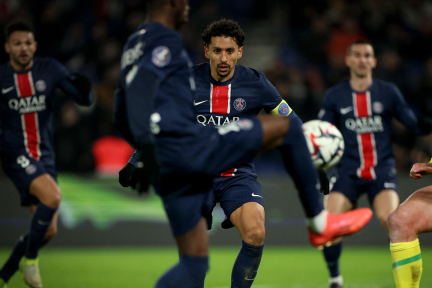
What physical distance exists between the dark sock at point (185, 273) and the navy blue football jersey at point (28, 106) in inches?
120

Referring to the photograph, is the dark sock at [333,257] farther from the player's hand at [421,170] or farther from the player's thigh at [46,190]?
the player's thigh at [46,190]

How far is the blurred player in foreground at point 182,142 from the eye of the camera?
333 cm

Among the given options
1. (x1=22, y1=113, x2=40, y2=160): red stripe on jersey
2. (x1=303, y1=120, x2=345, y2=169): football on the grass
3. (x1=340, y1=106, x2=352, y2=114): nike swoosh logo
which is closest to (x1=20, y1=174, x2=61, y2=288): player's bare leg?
(x1=22, y1=113, x2=40, y2=160): red stripe on jersey

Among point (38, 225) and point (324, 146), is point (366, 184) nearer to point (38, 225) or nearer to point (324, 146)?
point (324, 146)

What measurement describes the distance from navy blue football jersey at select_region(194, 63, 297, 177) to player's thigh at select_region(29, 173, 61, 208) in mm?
1913

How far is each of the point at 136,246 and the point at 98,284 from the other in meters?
3.22

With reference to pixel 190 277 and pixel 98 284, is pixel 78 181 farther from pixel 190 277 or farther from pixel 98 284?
pixel 190 277

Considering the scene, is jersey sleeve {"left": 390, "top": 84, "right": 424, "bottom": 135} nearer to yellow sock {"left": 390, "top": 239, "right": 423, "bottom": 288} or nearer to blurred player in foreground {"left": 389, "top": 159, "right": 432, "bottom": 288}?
blurred player in foreground {"left": 389, "top": 159, "right": 432, "bottom": 288}

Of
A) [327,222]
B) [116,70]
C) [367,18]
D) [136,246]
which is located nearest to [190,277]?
[327,222]

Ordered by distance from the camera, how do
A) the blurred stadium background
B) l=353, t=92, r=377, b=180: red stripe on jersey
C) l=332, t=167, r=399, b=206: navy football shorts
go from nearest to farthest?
1. l=332, t=167, r=399, b=206: navy football shorts
2. l=353, t=92, r=377, b=180: red stripe on jersey
3. the blurred stadium background

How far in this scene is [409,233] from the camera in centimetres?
425

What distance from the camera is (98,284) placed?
651 cm

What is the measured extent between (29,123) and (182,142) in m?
3.33

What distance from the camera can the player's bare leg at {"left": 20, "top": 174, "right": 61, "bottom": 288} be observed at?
224 inches
